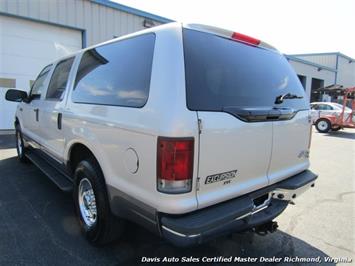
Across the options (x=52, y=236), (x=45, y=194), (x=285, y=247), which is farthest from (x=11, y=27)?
(x=285, y=247)

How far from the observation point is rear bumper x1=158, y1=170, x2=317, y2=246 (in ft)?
6.29

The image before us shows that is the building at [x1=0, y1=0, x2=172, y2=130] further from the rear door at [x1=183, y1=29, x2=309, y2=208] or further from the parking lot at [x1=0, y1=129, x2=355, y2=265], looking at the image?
the rear door at [x1=183, y1=29, x2=309, y2=208]

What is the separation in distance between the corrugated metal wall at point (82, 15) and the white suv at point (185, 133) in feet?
26.7

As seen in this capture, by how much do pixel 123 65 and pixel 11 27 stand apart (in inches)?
366

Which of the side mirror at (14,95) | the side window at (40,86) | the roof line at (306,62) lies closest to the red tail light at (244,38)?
the side window at (40,86)

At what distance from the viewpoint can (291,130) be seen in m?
2.79

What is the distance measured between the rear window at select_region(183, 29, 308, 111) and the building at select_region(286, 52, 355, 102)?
2434 cm

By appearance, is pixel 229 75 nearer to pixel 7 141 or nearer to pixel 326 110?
pixel 7 141

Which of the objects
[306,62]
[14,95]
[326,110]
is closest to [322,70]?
[306,62]

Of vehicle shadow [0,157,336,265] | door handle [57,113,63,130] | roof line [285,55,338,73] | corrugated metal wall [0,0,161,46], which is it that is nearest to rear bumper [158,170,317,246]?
vehicle shadow [0,157,336,265]

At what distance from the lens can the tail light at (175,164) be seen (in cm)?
191

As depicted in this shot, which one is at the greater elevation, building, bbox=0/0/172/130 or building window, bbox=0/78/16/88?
building, bbox=0/0/172/130

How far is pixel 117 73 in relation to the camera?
8.43 ft

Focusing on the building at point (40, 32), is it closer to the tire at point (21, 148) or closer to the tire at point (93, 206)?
the tire at point (21, 148)
